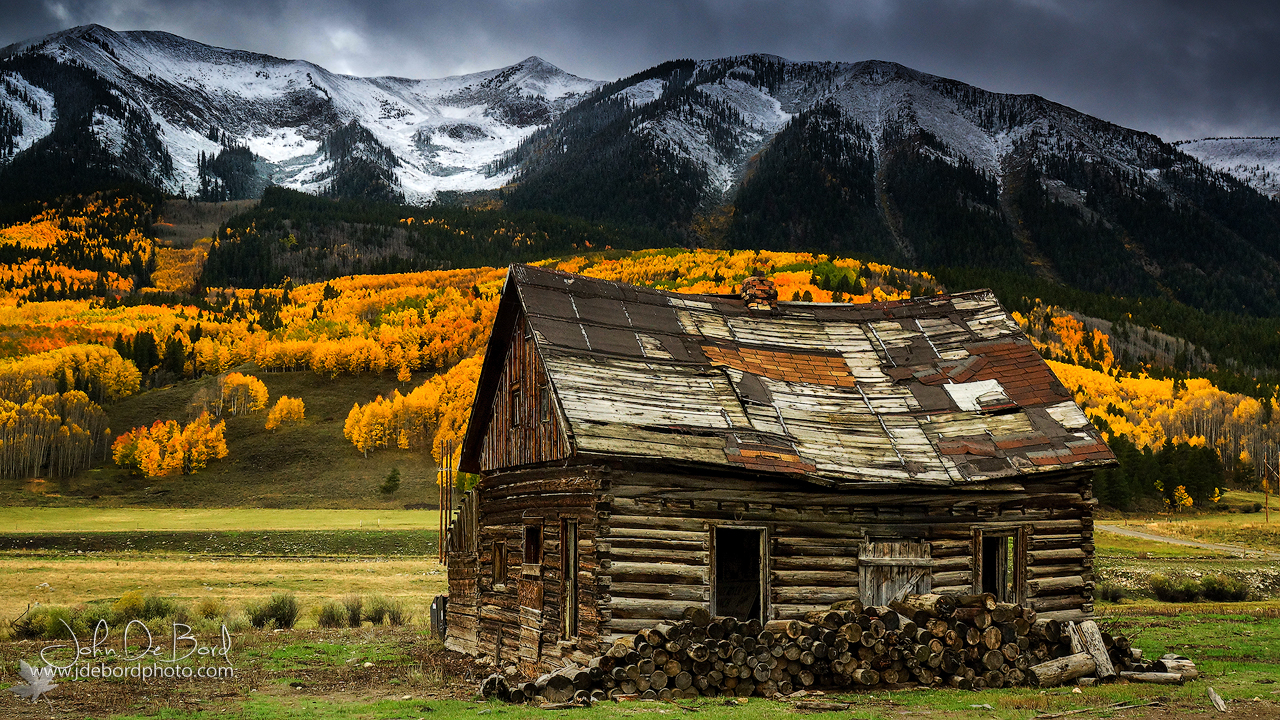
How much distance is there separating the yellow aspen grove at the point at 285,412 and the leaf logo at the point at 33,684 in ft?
404

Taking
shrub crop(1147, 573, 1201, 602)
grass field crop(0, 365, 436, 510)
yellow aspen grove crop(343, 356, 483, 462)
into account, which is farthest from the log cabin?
yellow aspen grove crop(343, 356, 483, 462)

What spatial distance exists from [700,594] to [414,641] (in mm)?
11354

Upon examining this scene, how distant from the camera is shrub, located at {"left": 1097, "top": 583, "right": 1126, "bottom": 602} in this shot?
3350 cm

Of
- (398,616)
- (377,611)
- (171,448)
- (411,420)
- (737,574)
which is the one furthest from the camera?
(411,420)

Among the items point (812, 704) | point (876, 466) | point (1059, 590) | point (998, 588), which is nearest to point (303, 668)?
point (812, 704)

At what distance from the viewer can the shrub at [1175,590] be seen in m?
33.5

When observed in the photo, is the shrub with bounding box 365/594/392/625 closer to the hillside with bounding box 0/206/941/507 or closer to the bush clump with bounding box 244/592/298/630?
the bush clump with bounding box 244/592/298/630

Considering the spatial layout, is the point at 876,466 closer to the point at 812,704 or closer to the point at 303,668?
the point at 812,704

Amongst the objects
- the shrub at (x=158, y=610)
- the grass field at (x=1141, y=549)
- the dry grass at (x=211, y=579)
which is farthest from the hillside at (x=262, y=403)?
the shrub at (x=158, y=610)

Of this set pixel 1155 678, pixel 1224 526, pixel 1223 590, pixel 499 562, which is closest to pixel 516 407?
pixel 499 562

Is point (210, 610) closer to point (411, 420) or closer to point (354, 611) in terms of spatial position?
point (354, 611)

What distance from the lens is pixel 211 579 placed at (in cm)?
4353

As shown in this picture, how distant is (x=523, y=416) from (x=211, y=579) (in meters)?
30.0

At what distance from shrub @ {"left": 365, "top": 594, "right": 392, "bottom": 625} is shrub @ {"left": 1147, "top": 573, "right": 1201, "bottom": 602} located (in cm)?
2625
